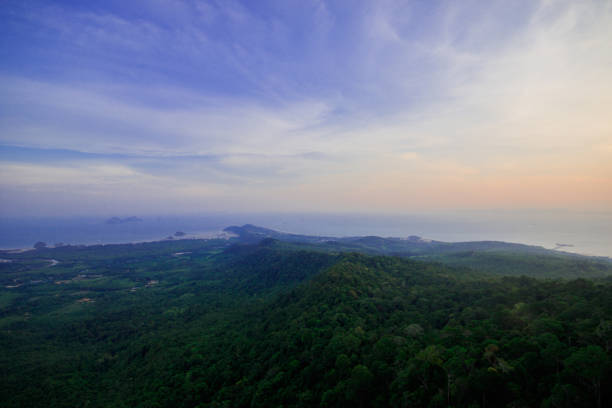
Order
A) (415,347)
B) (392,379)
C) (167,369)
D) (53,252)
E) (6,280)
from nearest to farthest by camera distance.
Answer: (392,379)
(415,347)
(167,369)
(6,280)
(53,252)

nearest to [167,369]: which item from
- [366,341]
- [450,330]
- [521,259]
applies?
[366,341]

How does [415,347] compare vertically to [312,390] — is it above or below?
above

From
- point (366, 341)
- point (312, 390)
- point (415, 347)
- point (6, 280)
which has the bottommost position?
point (6, 280)

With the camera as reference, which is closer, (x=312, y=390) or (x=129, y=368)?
(x=312, y=390)

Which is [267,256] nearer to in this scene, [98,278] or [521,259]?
[98,278]

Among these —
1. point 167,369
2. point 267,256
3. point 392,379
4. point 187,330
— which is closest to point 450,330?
point 392,379

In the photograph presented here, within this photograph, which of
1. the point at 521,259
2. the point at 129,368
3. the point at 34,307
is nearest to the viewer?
the point at 129,368
